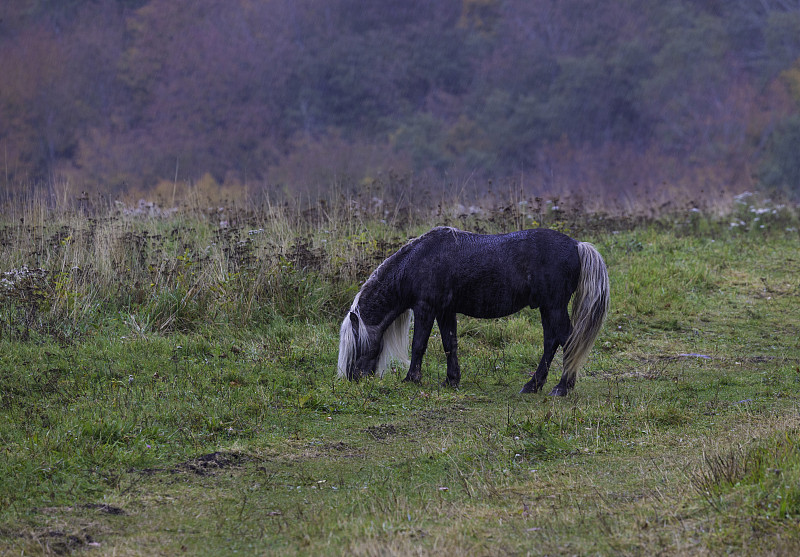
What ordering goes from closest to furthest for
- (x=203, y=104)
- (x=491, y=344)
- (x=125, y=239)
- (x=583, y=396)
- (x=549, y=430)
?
1. (x=549, y=430)
2. (x=583, y=396)
3. (x=491, y=344)
4. (x=125, y=239)
5. (x=203, y=104)

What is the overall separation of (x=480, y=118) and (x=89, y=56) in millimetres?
17091

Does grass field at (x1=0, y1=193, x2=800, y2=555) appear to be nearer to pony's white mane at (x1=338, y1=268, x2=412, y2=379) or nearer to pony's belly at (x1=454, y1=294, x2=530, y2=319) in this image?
pony's white mane at (x1=338, y1=268, x2=412, y2=379)

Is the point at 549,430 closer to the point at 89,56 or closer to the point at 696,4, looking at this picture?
the point at 89,56

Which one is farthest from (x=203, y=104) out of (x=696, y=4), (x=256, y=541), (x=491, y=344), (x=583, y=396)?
(x=256, y=541)

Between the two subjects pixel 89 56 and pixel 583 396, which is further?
pixel 89 56

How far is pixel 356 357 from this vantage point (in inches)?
303

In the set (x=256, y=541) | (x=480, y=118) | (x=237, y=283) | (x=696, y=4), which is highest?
(x=696, y=4)

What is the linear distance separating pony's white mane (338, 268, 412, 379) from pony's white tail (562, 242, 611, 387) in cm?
156

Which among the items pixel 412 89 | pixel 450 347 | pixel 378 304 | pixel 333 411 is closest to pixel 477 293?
pixel 450 347

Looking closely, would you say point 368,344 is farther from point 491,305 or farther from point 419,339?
point 491,305

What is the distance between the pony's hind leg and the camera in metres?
7.66

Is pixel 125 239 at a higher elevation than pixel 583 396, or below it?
higher

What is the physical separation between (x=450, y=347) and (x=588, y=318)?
1.30m

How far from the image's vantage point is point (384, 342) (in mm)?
7961
